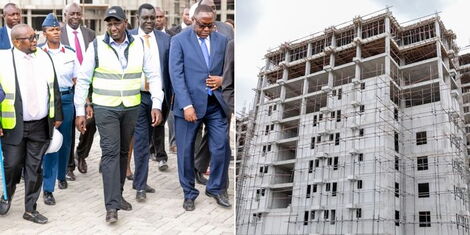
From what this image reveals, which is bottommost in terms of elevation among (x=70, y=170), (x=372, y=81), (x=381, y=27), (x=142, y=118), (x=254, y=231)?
(x=254, y=231)

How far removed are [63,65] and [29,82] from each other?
450 millimetres

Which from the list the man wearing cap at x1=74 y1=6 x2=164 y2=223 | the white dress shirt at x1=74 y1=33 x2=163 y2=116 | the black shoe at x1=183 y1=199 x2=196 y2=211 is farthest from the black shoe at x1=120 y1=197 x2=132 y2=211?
the white dress shirt at x1=74 y1=33 x2=163 y2=116

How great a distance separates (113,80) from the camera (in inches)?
129

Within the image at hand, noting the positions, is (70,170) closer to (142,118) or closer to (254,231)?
(142,118)

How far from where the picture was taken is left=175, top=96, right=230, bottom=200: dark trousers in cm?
338

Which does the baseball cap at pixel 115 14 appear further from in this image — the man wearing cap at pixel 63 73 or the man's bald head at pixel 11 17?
the man's bald head at pixel 11 17

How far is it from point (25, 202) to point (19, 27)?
917mm

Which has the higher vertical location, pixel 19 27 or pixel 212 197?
pixel 19 27

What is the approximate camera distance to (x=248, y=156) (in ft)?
12.3

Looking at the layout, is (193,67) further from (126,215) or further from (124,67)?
(126,215)

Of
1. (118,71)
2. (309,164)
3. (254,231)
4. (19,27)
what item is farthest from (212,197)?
(19,27)

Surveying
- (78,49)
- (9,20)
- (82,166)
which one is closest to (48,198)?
(82,166)

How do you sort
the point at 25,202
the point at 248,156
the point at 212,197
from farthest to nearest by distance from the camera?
the point at 248,156 → the point at 212,197 → the point at 25,202

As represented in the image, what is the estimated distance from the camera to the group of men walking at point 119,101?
3.25 m
